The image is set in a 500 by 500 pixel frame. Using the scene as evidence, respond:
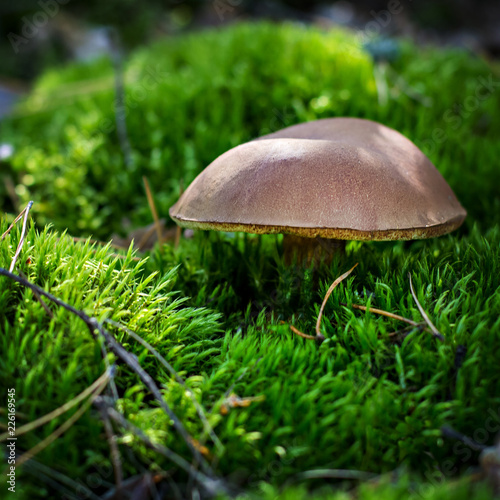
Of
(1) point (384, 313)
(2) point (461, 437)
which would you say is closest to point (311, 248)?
(1) point (384, 313)

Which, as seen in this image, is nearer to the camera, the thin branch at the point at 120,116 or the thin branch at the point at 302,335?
the thin branch at the point at 302,335

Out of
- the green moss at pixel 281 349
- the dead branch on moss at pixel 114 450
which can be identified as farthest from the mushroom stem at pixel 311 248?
the dead branch on moss at pixel 114 450

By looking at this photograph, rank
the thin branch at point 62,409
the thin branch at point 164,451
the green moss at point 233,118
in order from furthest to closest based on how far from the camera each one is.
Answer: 1. the green moss at point 233,118
2. the thin branch at point 62,409
3. the thin branch at point 164,451

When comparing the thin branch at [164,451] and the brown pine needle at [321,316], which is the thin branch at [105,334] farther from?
the brown pine needle at [321,316]

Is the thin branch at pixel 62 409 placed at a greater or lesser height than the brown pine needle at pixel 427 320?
greater

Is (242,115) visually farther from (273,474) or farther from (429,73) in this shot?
(273,474)
